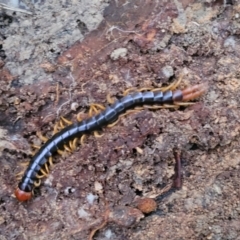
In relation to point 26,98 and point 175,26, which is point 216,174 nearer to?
point 175,26

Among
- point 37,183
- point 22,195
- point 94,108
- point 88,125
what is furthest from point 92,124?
point 22,195

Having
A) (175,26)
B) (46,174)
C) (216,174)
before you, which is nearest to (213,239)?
(216,174)

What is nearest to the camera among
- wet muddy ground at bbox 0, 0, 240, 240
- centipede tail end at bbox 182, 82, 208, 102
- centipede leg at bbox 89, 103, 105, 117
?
wet muddy ground at bbox 0, 0, 240, 240

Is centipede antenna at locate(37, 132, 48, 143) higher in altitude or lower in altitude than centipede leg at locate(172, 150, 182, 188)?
higher

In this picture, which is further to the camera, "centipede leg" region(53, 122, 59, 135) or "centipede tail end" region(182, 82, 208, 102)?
"centipede leg" region(53, 122, 59, 135)

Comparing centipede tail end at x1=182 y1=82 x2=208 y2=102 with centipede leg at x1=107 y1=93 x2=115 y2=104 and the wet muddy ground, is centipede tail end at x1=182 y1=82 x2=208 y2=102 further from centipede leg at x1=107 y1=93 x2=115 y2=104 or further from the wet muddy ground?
centipede leg at x1=107 y1=93 x2=115 y2=104

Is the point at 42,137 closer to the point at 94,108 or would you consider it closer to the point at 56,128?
the point at 56,128

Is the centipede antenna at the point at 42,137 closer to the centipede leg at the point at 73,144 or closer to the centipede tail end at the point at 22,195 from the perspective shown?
the centipede leg at the point at 73,144

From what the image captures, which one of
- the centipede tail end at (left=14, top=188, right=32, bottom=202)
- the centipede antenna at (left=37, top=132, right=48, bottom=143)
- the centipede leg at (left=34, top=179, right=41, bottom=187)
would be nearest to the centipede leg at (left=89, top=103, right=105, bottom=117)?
the centipede antenna at (left=37, top=132, right=48, bottom=143)
